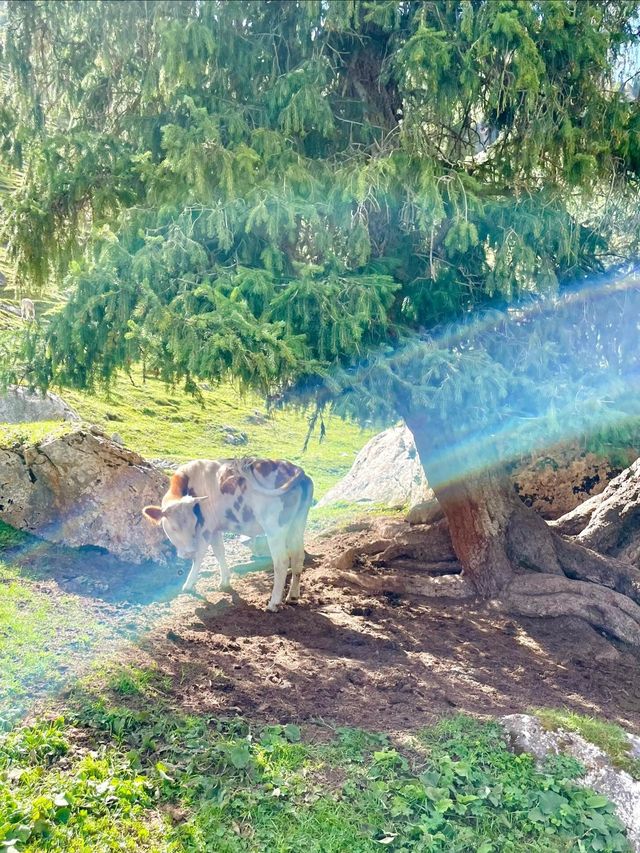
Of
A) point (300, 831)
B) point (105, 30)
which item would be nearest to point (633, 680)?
point (300, 831)

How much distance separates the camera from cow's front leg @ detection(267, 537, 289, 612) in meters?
9.29

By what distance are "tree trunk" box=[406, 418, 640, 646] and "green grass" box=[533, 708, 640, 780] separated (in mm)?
3163

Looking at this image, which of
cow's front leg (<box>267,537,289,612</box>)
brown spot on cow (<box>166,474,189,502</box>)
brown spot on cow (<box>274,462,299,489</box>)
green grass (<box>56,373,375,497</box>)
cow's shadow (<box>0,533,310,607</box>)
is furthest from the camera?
green grass (<box>56,373,375,497</box>)

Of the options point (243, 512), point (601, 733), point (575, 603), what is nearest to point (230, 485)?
point (243, 512)

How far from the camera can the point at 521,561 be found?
11.0 m

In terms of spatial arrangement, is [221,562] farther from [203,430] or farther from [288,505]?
[203,430]

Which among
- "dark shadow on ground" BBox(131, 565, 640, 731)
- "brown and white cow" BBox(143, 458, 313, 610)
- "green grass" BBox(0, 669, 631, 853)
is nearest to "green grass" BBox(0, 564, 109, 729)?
"green grass" BBox(0, 669, 631, 853)

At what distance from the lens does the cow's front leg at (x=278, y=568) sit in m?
9.29

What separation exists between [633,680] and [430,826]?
→ 424cm

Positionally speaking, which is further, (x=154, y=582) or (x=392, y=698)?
(x=154, y=582)

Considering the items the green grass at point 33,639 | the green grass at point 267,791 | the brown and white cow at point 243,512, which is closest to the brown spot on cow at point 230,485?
the brown and white cow at point 243,512

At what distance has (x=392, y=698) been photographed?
6.93 m

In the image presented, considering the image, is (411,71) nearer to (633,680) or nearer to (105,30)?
(105,30)

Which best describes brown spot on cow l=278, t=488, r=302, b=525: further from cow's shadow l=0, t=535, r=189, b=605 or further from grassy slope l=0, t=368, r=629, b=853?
grassy slope l=0, t=368, r=629, b=853
